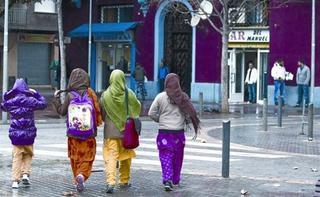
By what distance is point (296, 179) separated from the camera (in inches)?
447

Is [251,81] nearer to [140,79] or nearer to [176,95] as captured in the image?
[140,79]

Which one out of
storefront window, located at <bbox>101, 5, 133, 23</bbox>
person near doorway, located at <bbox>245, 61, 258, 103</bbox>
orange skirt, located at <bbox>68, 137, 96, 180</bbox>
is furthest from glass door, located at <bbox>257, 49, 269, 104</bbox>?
orange skirt, located at <bbox>68, 137, 96, 180</bbox>

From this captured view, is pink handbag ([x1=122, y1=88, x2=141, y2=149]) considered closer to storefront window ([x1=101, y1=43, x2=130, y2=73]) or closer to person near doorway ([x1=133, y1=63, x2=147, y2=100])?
person near doorway ([x1=133, y1=63, x2=147, y2=100])

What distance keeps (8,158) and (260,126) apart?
391 inches

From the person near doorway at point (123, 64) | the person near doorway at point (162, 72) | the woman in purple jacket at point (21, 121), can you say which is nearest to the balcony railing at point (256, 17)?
the person near doorway at point (162, 72)

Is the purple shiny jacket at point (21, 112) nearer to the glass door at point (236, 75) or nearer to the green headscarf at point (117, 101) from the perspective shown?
the green headscarf at point (117, 101)

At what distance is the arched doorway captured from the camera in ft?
115

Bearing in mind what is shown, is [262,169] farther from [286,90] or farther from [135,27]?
[135,27]

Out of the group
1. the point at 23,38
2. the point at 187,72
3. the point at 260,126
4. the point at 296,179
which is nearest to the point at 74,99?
the point at 296,179

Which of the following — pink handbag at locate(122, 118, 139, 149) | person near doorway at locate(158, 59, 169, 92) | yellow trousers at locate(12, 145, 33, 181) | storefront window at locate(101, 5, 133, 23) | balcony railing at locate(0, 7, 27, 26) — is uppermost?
balcony railing at locate(0, 7, 27, 26)

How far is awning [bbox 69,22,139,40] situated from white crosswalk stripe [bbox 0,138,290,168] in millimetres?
20930

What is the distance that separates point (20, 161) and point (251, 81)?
23.2 meters

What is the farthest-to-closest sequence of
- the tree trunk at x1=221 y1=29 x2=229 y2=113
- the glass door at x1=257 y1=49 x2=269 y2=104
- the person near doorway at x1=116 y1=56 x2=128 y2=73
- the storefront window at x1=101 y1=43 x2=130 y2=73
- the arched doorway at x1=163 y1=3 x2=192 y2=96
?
1. the storefront window at x1=101 y1=43 x2=130 y2=73
2. the person near doorway at x1=116 y1=56 x2=128 y2=73
3. the arched doorway at x1=163 y1=3 x2=192 y2=96
4. the glass door at x1=257 y1=49 x2=269 y2=104
5. the tree trunk at x1=221 y1=29 x2=229 y2=113

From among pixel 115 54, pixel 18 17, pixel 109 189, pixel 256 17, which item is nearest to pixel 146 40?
pixel 115 54
